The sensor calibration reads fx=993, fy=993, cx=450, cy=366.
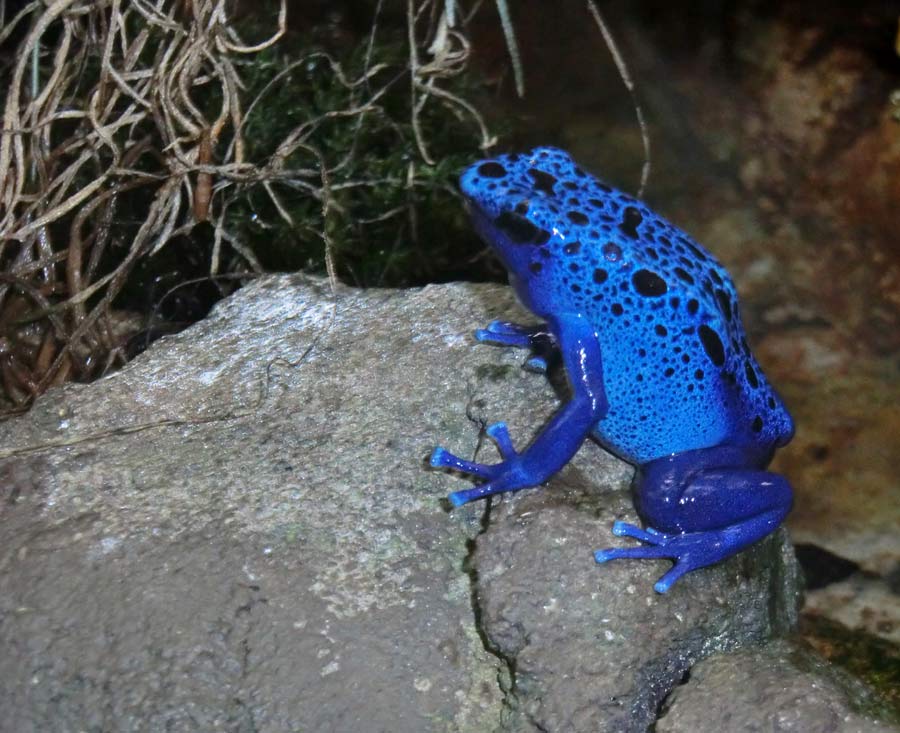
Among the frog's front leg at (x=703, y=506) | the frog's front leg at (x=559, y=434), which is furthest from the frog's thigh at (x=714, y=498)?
the frog's front leg at (x=559, y=434)

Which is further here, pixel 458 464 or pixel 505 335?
pixel 505 335

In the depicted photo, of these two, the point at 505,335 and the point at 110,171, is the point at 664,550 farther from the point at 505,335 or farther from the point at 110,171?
the point at 110,171

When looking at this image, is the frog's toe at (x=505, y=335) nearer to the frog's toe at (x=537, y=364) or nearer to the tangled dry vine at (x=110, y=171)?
the frog's toe at (x=537, y=364)

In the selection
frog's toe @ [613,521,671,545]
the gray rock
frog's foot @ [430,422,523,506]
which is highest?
frog's foot @ [430,422,523,506]

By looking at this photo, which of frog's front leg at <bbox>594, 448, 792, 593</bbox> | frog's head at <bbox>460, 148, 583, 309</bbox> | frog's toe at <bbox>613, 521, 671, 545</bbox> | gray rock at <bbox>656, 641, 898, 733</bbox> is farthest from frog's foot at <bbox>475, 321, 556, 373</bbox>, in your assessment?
gray rock at <bbox>656, 641, 898, 733</bbox>

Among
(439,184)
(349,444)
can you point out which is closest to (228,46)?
(439,184)

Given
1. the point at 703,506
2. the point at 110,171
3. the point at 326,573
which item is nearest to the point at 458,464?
the point at 326,573

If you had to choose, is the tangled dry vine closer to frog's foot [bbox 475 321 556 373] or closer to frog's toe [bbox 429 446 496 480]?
frog's foot [bbox 475 321 556 373]
